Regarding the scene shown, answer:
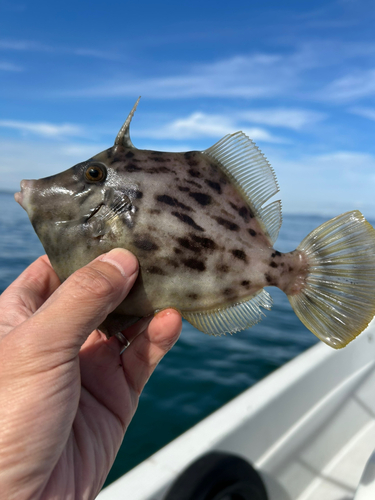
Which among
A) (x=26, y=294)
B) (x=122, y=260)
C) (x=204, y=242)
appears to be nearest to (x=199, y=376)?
(x=26, y=294)

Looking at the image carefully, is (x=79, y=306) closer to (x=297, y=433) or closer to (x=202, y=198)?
(x=202, y=198)

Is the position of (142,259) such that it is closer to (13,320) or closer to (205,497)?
(13,320)

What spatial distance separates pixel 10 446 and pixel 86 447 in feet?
3.03

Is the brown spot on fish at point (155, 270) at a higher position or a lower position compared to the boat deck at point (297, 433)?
higher

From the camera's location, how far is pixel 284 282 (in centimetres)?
263

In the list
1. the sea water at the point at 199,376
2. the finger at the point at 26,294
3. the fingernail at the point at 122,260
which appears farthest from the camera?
the sea water at the point at 199,376

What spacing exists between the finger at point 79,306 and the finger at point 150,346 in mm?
460

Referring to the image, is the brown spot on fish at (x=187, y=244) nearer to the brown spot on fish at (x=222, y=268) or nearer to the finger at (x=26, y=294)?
the brown spot on fish at (x=222, y=268)

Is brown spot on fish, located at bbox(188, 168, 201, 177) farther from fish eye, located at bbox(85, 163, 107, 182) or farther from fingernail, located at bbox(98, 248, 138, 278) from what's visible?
fingernail, located at bbox(98, 248, 138, 278)

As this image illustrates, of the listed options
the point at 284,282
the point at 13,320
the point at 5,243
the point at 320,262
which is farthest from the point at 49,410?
the point at 5,243

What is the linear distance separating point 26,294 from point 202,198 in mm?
2041

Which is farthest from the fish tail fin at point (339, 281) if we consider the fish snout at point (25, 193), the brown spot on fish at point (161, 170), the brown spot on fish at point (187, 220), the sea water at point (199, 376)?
the sea water at point (199, 376)

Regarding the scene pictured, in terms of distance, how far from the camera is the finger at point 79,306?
2139 mm

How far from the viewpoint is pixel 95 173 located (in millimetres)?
2572
